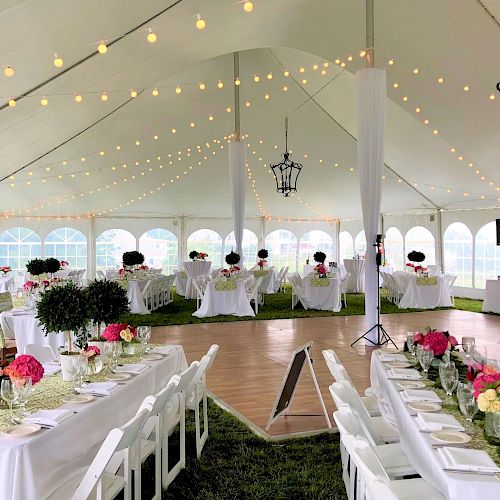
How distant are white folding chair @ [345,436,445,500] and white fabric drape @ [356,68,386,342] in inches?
220

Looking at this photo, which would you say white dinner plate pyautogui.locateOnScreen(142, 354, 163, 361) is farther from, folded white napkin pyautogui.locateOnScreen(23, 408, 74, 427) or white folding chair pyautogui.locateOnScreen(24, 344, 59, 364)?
folded white napkin pyautogui.locateOnScreen(23, 408, 74, 427)

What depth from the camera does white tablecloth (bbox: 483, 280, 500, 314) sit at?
11562mm

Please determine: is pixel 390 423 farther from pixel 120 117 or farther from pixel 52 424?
pixel 120 117

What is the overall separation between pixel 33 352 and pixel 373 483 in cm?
332

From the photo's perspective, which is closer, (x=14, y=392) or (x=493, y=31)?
(x=14, y=392)

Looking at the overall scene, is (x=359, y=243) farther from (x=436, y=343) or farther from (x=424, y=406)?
(x=424, y=406)

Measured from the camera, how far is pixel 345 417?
248 centimetres

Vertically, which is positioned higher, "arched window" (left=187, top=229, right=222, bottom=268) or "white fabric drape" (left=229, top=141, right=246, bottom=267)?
"white fabric drape" (left=229, top=141, right=246, bottom=267)

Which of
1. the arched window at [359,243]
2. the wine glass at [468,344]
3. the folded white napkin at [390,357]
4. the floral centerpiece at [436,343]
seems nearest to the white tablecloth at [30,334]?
the folded white napkin at [390,357]

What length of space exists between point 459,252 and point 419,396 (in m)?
12.6

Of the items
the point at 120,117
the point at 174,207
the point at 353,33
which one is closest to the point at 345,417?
the point at 353,33

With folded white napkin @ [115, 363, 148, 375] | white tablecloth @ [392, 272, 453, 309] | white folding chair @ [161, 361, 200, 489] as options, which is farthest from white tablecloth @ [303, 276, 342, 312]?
folded white napkin @ [115, 363, 148, 375]

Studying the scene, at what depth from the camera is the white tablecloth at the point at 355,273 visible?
16062mm

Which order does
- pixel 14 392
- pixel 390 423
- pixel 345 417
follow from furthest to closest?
pixel 390 423 < pixel 14 392 < pixel 345 417
